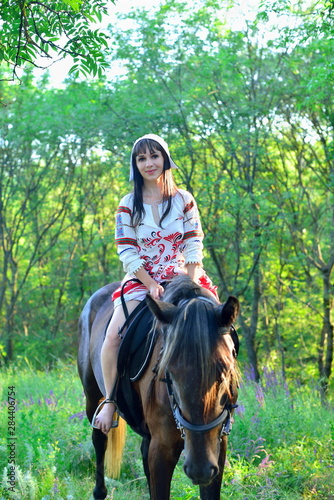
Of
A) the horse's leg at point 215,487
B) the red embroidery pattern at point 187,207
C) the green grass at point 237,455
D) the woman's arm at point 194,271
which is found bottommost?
the green grass at point 237,455

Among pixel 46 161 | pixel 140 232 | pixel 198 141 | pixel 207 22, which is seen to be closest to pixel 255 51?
pixel 207 22

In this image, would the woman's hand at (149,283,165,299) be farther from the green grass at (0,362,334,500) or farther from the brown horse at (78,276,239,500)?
the green grass at (0,362,334,500)

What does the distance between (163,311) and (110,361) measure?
1.05 meters

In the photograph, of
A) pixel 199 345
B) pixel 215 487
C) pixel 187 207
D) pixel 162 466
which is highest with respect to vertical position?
pixel 187 207

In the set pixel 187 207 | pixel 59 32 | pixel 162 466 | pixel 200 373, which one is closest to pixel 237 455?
pixel 162 466

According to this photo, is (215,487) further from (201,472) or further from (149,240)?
(149,240)

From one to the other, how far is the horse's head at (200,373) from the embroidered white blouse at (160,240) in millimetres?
891

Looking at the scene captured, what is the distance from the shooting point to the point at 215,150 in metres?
11.1

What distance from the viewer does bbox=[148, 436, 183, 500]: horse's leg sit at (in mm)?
2889

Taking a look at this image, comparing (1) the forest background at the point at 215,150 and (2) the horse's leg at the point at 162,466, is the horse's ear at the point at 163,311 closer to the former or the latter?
(2) the horse's leg at the point at 162,466

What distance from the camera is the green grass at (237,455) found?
13.6 ft

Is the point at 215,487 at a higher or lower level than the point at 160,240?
lower

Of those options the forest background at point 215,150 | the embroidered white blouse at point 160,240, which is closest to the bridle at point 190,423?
the embroidered white blouse at point 160,240

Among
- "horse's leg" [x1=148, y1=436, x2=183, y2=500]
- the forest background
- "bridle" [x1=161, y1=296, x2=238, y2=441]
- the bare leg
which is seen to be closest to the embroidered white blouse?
the bare leg
